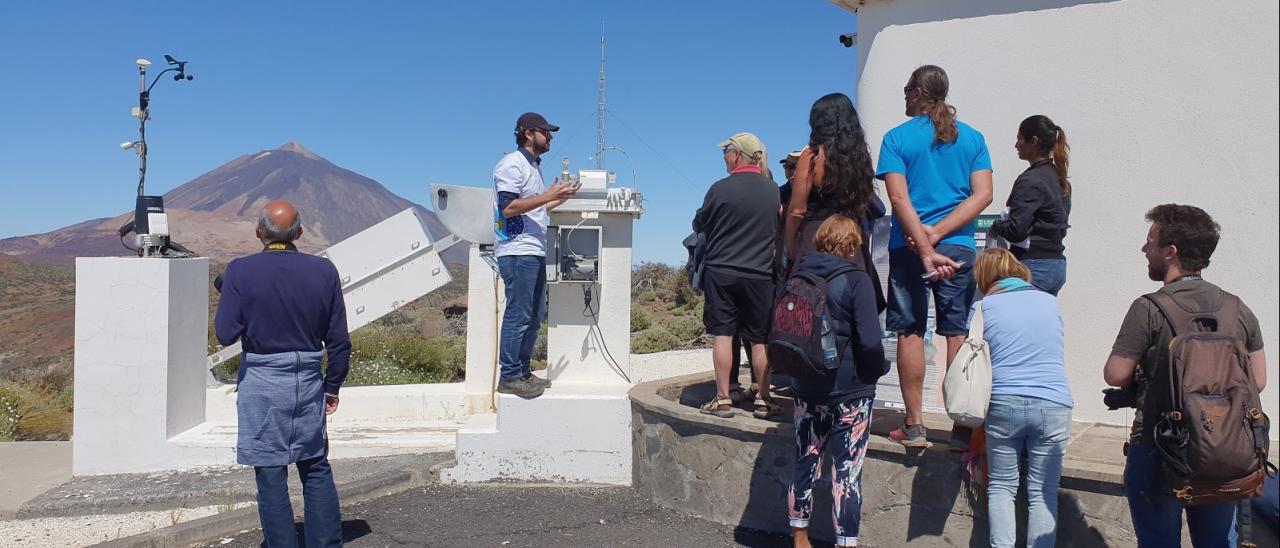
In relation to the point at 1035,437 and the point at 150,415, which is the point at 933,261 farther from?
the point at 150,415

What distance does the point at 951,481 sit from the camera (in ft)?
13.3

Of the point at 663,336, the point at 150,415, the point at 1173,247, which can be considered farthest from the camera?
→ the point at 663,336

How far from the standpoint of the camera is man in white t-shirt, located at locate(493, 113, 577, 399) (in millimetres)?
5543

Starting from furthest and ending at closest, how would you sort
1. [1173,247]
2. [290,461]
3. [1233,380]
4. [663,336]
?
[663,336] → [290,461] → [1173,247] → [1233,380]

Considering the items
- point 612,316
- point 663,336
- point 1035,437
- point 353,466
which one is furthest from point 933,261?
point 663,336

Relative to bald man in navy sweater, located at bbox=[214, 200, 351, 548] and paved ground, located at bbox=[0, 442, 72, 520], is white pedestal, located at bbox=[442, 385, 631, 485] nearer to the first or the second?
bald man in navy sweater, located at bbox=[214, 200, 351, 548]

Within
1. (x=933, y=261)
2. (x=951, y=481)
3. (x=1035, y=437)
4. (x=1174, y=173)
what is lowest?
(x=951, y=481)

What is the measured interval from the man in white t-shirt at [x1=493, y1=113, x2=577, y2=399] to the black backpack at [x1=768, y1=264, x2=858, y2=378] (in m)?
2.13

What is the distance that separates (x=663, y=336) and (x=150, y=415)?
10867 millimetres

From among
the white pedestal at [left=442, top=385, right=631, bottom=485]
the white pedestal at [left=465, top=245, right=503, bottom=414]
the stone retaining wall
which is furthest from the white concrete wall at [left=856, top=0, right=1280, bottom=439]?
the white pedestal at [left=465, top=245, right=503, bottom=414]

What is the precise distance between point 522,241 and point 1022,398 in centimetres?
319

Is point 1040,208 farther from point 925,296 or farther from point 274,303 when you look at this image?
point 274,303

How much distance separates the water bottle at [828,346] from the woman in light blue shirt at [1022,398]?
58cm

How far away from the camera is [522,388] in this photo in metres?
5.70
